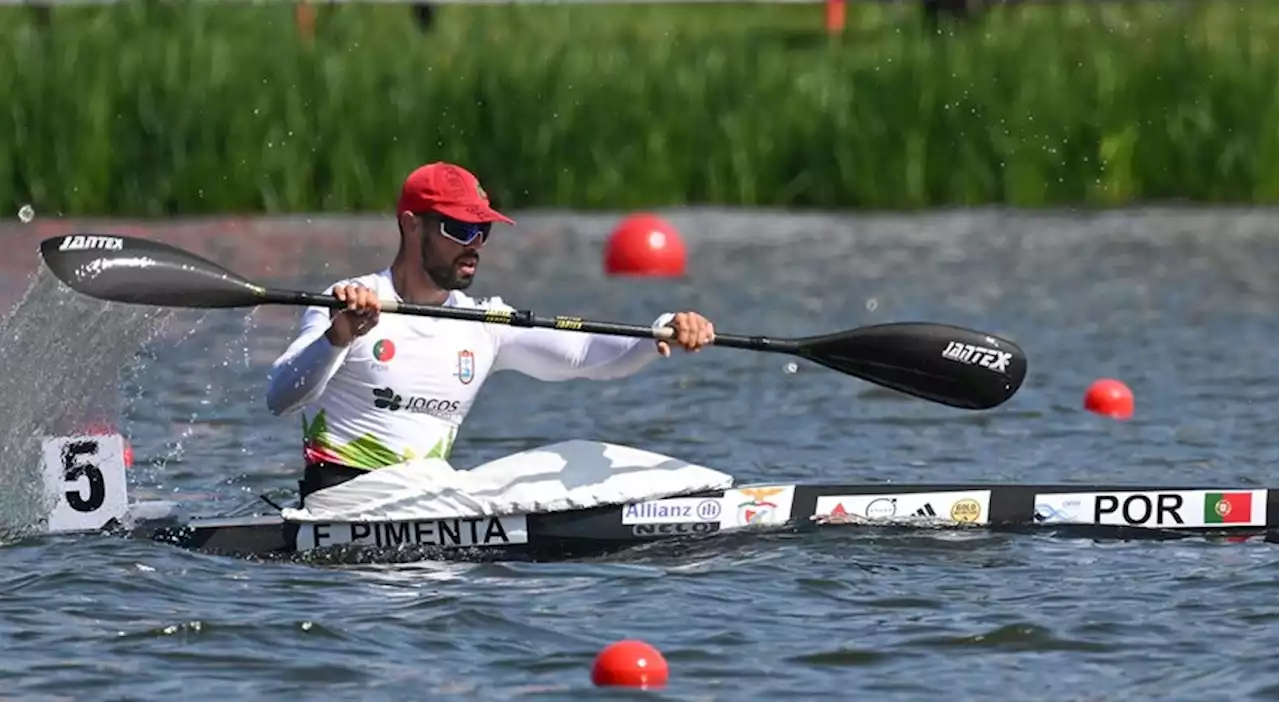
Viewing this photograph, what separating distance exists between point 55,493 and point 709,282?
914 centimetres

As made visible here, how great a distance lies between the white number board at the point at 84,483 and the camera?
32.8 feet

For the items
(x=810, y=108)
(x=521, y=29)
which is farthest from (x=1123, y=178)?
(x=521, y=29)

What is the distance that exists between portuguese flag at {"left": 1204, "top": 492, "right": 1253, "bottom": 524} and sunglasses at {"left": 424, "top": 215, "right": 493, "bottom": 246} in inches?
107

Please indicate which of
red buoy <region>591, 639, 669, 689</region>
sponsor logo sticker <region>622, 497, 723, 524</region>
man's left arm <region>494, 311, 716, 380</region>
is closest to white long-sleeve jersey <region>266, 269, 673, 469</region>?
man's left arm <region>494, 311, 716, 380</region>

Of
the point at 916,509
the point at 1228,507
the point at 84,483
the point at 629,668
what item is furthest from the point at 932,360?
the point at 84,483

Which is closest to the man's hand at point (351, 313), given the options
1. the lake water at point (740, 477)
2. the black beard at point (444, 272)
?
the black beard at point (444, 272)

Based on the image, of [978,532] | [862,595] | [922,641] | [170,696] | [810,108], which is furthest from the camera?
[810,108]

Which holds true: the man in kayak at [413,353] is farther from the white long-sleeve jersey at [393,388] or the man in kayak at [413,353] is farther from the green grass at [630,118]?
the green grass at [630,118]

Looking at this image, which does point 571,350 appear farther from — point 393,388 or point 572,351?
point 393,388

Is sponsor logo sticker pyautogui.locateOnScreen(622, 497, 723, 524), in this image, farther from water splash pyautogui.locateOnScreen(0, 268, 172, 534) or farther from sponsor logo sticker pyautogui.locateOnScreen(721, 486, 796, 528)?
water splash pyautogui.locateOnScreen(0, 268, 172, 534)

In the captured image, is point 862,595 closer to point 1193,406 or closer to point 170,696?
point 170,696

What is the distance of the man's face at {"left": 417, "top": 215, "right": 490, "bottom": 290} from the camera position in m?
9.61

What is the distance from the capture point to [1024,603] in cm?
887

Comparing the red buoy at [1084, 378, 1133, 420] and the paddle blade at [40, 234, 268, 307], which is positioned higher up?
the paddle blade at [40, 234, 268, 307]
